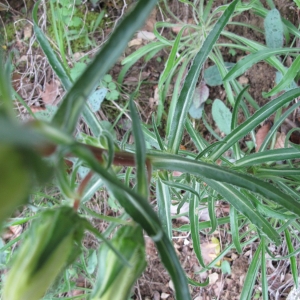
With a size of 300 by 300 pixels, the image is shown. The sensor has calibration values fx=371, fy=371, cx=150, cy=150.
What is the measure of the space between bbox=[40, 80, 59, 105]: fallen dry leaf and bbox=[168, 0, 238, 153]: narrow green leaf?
4.30ft

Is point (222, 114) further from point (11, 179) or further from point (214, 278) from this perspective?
point (11, 179)

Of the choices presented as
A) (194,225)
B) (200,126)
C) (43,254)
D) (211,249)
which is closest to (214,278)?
(211,249)

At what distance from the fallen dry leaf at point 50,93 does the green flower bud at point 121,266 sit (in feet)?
5.51

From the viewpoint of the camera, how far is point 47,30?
215cm

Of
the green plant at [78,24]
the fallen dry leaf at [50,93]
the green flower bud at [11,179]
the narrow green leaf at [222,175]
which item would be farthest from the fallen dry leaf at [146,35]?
the green flower bud at [11,179]

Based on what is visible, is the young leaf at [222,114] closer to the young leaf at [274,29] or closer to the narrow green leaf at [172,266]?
the young leaf at [274,29]

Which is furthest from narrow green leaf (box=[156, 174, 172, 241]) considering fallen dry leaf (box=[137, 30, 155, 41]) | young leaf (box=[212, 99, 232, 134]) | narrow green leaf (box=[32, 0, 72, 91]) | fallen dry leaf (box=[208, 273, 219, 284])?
fallen dry leaf (box=[137, 30, 155, 41])

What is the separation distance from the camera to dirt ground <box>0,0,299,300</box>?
71.3 inches

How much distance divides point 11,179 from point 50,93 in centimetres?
188

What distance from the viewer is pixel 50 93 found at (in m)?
2.15

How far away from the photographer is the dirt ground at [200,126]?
181 cm

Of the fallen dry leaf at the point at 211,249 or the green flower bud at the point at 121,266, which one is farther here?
the fallen dry leaf at the point at 211,249

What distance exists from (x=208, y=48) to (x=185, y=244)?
1294mm

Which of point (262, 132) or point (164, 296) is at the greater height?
point (262, 132)
